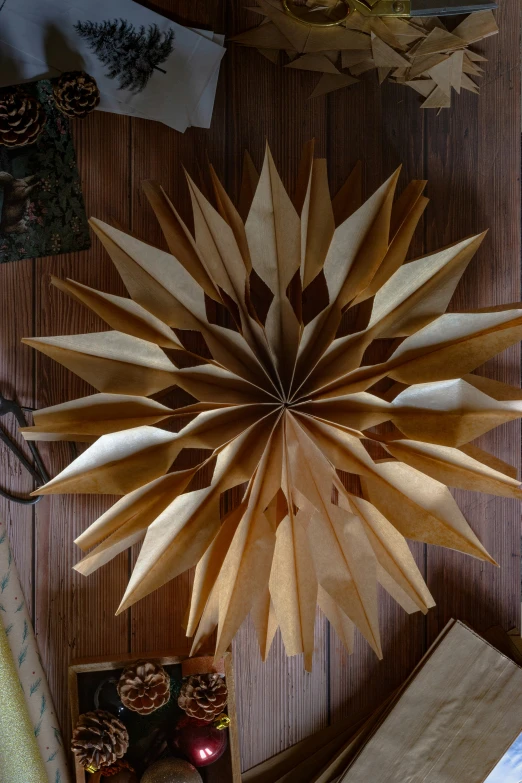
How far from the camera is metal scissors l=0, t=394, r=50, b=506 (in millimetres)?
808

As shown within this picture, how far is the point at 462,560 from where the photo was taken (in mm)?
889

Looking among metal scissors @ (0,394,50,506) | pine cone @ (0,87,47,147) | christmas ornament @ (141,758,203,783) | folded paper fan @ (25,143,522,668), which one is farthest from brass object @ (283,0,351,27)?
christmas ornament @ (141,758,203,783)

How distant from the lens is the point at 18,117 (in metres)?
0.76

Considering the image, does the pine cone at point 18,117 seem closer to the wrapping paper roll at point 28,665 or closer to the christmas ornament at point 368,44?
the christmas ornament at point 368,44

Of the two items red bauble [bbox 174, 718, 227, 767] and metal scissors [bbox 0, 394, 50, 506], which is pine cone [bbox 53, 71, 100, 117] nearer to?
metal scissors [bbox 0, 394, 50, 506]

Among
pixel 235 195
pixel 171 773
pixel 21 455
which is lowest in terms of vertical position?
pixel 171 773

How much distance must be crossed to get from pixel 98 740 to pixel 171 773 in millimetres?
102

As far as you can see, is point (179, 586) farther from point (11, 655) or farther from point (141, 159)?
point (141, 159)

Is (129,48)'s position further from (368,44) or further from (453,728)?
(453,728)

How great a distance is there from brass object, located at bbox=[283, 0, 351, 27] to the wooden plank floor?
0.07 metres

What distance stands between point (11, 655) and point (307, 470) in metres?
0.45

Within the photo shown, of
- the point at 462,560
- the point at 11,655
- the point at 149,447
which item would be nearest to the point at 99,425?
the point at 149,447

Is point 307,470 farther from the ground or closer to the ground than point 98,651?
farther from the ground

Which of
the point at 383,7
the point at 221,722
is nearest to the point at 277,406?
the point at 221,722
